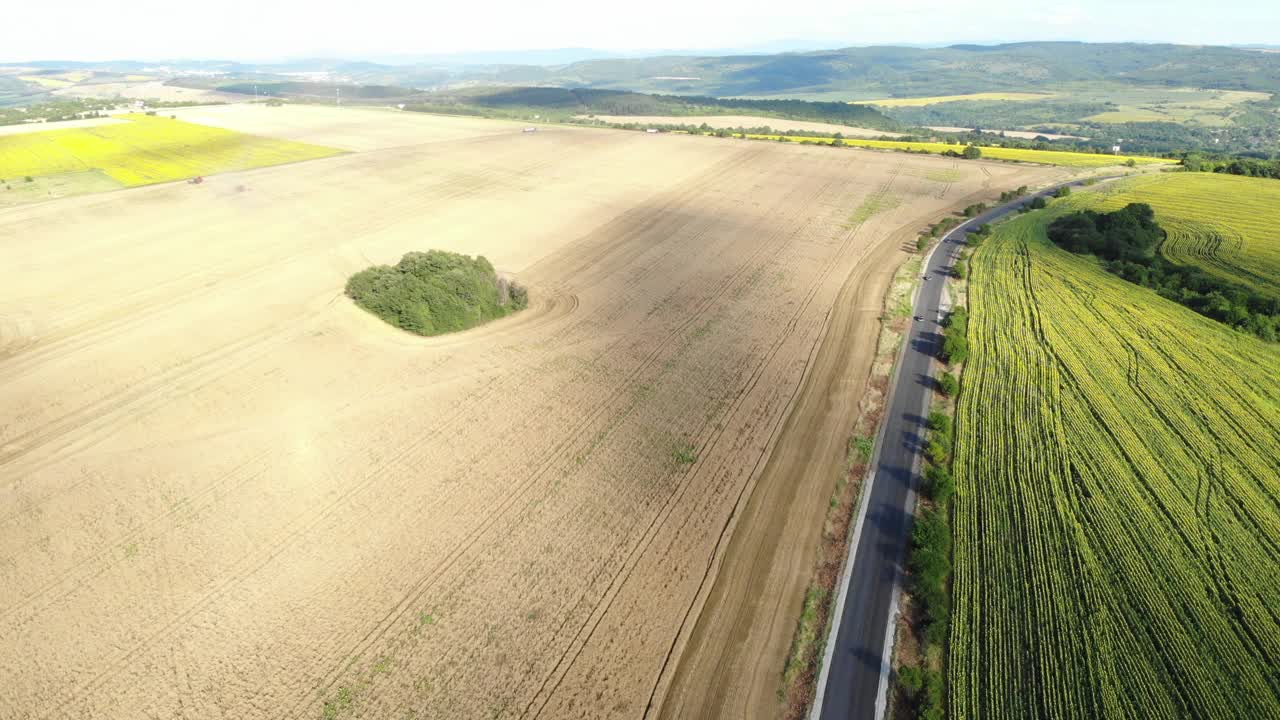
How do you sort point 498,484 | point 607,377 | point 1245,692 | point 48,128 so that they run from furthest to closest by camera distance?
point 48,128 → point 607,377 → point 498,484 → point 1245,692

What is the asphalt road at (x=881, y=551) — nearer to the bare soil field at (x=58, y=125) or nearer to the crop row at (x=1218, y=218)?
the crop row at (x=1218, y=218)

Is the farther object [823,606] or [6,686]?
[823,606]

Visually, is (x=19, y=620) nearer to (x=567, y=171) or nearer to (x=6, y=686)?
(x=6, y=686)

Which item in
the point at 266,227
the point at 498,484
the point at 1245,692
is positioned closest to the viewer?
the point at 1245,692

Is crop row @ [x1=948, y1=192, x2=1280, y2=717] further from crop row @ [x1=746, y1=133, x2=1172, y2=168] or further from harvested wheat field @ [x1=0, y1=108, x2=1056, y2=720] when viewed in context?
crop row @ [x1=746, y1=133, x2=1172, y2=168]

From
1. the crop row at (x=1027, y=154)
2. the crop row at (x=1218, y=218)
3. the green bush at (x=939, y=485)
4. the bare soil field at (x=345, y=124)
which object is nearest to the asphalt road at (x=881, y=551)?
the green bush at (x=939, y=485)

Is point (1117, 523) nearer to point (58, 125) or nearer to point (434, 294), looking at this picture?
point (434, 294)

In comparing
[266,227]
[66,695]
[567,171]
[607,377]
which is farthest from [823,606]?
[567,171]
